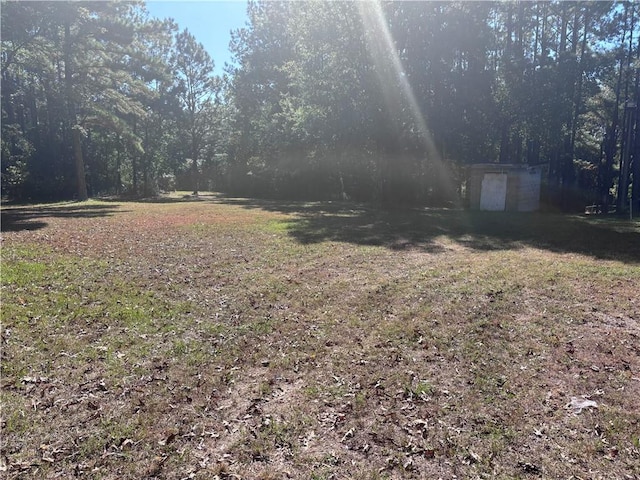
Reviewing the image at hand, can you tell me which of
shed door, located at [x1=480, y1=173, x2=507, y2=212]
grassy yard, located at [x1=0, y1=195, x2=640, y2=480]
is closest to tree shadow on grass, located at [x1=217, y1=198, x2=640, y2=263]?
grassy yard, located at [x1=0, y1=195, x2=640, y2=480]

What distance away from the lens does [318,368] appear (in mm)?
4277

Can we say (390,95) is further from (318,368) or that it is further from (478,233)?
(318,368)

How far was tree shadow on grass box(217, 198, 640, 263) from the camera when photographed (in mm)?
10828

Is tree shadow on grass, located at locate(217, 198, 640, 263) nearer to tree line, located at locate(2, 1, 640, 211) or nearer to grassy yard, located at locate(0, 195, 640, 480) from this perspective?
grassy yard, located at locate(0, 195, 640, 480)

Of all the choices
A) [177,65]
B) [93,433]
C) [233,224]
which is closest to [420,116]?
[233,224]

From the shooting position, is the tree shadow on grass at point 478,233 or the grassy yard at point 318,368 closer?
the grassy yard at point 318,368

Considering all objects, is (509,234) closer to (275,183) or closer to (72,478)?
(72,478)

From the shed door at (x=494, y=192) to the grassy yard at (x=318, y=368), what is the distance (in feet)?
41.5

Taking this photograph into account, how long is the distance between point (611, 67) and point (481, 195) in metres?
→ 11.0

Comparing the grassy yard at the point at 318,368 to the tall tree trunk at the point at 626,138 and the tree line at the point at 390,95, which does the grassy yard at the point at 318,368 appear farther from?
the tree line at the point at 390,95

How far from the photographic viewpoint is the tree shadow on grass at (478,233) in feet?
35.5

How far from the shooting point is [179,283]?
23.6ft

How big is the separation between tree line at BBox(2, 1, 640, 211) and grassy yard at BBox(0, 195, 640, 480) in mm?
14856

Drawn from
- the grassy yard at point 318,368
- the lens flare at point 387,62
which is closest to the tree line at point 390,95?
the lens flare at point 387,62
